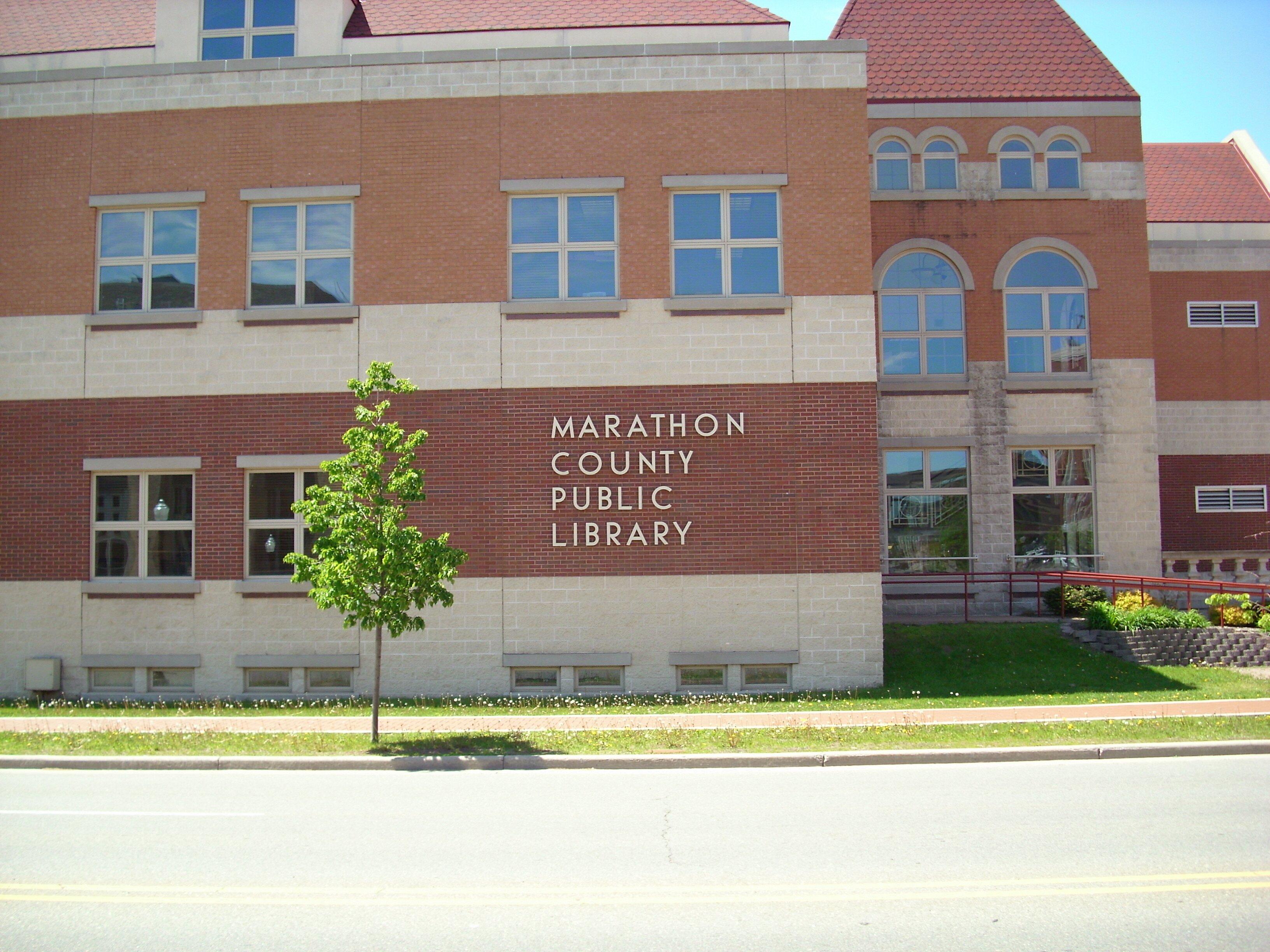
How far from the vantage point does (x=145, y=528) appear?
16781 mm

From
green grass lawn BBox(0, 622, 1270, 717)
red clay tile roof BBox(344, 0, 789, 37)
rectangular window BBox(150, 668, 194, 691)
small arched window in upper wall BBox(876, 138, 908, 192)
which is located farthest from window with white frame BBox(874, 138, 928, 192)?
rectangular window BBox(150, 668, 194, 691)

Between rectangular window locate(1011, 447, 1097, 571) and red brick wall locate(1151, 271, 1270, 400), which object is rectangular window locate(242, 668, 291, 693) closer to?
rectangular window locate(1011, 447, 1097, 571)

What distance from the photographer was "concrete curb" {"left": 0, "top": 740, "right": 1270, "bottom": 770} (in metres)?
11.2

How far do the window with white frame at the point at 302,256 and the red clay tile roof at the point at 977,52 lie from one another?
12.5 metres

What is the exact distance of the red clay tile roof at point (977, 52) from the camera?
2245cm

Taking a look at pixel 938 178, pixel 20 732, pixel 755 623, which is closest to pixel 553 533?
pixel 755 623

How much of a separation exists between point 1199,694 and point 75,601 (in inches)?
706

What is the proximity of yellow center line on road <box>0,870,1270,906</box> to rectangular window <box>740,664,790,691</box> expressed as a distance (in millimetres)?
9481

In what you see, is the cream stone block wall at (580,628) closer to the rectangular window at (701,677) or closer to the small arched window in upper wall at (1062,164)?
the rectangular window at (701,677)

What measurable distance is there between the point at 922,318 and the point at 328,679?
47.6ft

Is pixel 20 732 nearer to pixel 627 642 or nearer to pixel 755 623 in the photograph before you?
pixel 627 642

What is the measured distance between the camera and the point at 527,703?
50.4ft

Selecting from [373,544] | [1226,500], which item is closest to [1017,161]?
[1226,500]

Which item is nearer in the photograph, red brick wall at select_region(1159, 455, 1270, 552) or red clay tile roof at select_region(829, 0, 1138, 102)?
red clay tile roof at select_region(829, 0, 1138, 102)
